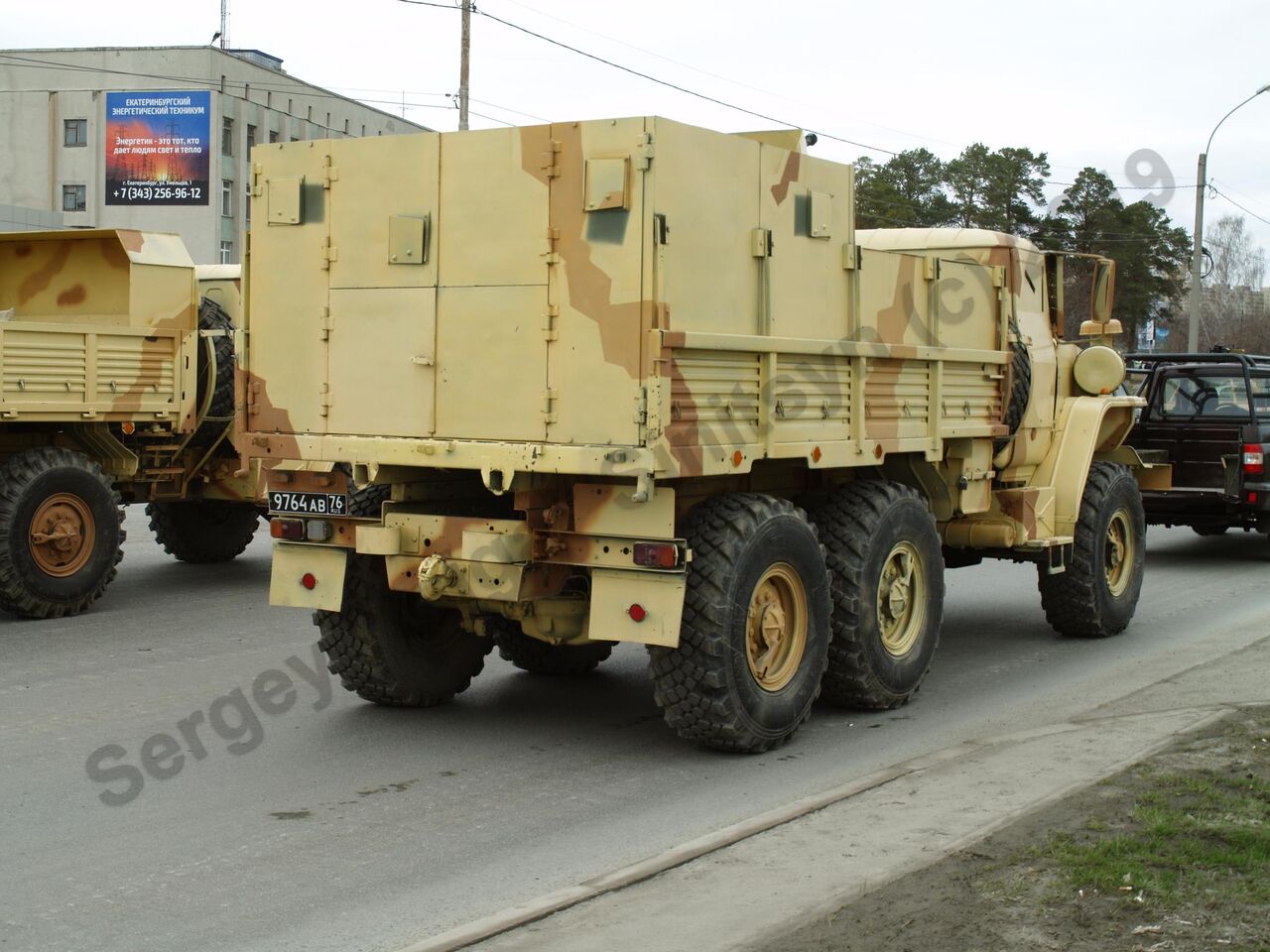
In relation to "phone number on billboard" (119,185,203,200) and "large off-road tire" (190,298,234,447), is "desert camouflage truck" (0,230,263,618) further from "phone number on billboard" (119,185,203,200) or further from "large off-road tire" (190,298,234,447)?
"phone number on billboard" (119,185,203,200)

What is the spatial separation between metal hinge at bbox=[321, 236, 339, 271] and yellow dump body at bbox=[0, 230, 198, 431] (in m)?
4.63

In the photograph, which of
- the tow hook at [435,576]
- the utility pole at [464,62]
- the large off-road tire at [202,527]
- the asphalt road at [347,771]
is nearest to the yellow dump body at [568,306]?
the tow hook at [435,576]

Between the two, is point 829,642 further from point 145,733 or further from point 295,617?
point 295,617

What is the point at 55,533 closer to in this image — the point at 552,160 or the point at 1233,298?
the point at 552,160

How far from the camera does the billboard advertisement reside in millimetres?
61469

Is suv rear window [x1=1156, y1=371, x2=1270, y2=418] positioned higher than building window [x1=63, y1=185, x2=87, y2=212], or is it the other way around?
building window [x1=63, y1=185, x2=87, y2=212]

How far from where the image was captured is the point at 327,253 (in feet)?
25.0

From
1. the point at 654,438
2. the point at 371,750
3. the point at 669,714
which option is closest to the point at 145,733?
the point at 371,750

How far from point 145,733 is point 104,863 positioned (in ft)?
6.98

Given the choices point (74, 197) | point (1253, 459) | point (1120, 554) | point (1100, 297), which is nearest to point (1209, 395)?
point (1253, 459)

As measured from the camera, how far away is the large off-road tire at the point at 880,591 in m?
8.09

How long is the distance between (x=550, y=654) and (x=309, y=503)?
2100 mm

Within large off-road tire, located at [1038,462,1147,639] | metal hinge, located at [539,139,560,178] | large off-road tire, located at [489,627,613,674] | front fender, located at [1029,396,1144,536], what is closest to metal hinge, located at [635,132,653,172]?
metal hinge, located at [539,139,560,178]

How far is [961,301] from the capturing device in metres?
9.30
